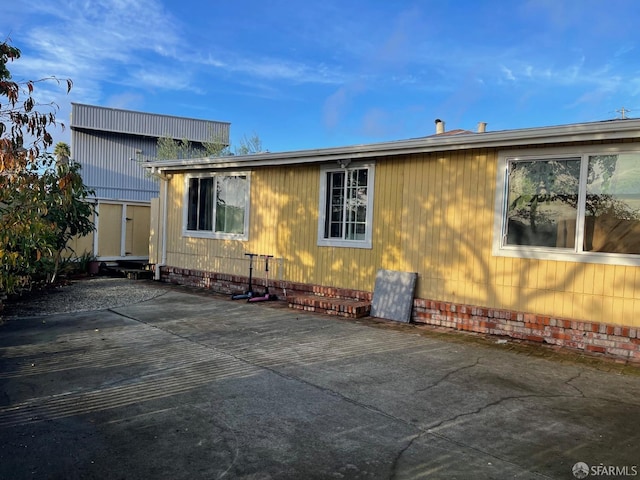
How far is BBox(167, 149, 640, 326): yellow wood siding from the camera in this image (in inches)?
233

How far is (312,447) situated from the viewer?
3.11 metres

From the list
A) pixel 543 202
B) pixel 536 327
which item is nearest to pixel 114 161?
pixel 543 202

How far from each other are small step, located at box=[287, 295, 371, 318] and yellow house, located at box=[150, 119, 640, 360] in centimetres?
25

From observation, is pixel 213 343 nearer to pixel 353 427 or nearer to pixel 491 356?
pixel 353 427

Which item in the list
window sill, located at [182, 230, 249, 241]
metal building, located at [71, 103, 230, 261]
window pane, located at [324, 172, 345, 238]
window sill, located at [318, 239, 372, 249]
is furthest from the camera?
metal building, located at [71, 103, 230, 261]

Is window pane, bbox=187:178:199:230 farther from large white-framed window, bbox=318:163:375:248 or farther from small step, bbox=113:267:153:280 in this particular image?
large white-framed window, bbox=318:163:375:248

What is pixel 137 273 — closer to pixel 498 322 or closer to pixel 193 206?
pixel 193 206

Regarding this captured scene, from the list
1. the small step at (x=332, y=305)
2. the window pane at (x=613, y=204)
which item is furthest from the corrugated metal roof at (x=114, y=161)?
the window pane at (x=613, y=204)

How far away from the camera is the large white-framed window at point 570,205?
566 cm

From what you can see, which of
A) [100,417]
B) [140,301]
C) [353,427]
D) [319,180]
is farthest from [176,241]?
[353,427]

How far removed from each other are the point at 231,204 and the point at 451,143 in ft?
17.6

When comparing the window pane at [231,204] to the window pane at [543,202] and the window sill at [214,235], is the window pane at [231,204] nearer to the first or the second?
the window sill at [214,235]

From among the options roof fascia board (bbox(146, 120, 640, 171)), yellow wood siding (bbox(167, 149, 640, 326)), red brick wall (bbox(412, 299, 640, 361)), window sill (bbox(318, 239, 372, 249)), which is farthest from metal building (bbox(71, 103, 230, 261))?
red brick wall (bbox(412, 299, 640, 361))

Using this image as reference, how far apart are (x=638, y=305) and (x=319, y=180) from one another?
5417 millimetres
